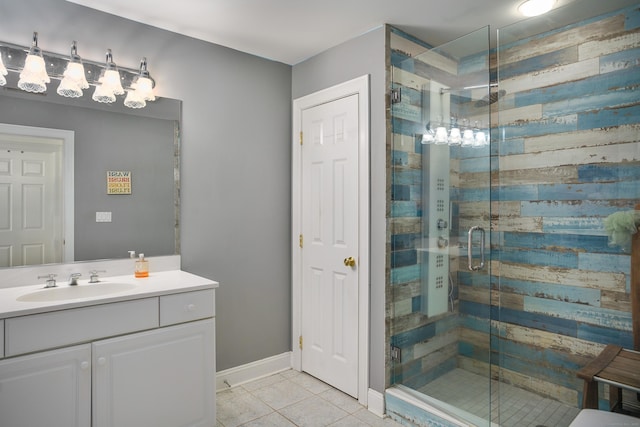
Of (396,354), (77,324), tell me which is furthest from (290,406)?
(77,324)

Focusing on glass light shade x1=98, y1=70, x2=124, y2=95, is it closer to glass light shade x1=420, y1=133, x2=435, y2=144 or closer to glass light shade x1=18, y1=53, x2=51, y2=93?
glass light shade x1=18, y1=53, x2=51, y2=93

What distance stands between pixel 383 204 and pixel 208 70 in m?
1.54

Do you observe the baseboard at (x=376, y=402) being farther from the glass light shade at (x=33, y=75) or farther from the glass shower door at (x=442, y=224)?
the glass light shade at (x=33, y=75)

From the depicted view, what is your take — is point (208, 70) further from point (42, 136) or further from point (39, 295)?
point (39, 295)

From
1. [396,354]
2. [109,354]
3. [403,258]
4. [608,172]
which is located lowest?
[396,354]

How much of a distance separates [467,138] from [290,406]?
202 centimetres

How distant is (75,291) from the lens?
6.86 ft

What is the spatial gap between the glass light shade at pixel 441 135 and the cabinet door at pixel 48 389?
2.16 metres

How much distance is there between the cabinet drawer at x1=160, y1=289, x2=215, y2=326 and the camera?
203cm

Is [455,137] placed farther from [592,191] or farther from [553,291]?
[553,291]

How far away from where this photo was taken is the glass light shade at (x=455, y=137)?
224 centimetres

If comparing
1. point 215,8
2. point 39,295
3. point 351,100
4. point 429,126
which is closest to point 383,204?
point 429,126

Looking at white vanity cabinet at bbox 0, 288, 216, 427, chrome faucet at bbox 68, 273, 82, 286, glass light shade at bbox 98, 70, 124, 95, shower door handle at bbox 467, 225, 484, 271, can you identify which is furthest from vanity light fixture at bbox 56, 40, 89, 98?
shower door handle at bbox 467, 225, 484, 271

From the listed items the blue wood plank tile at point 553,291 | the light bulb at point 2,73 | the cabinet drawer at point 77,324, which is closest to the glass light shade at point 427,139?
the blue wood plank tile at point 553,291
